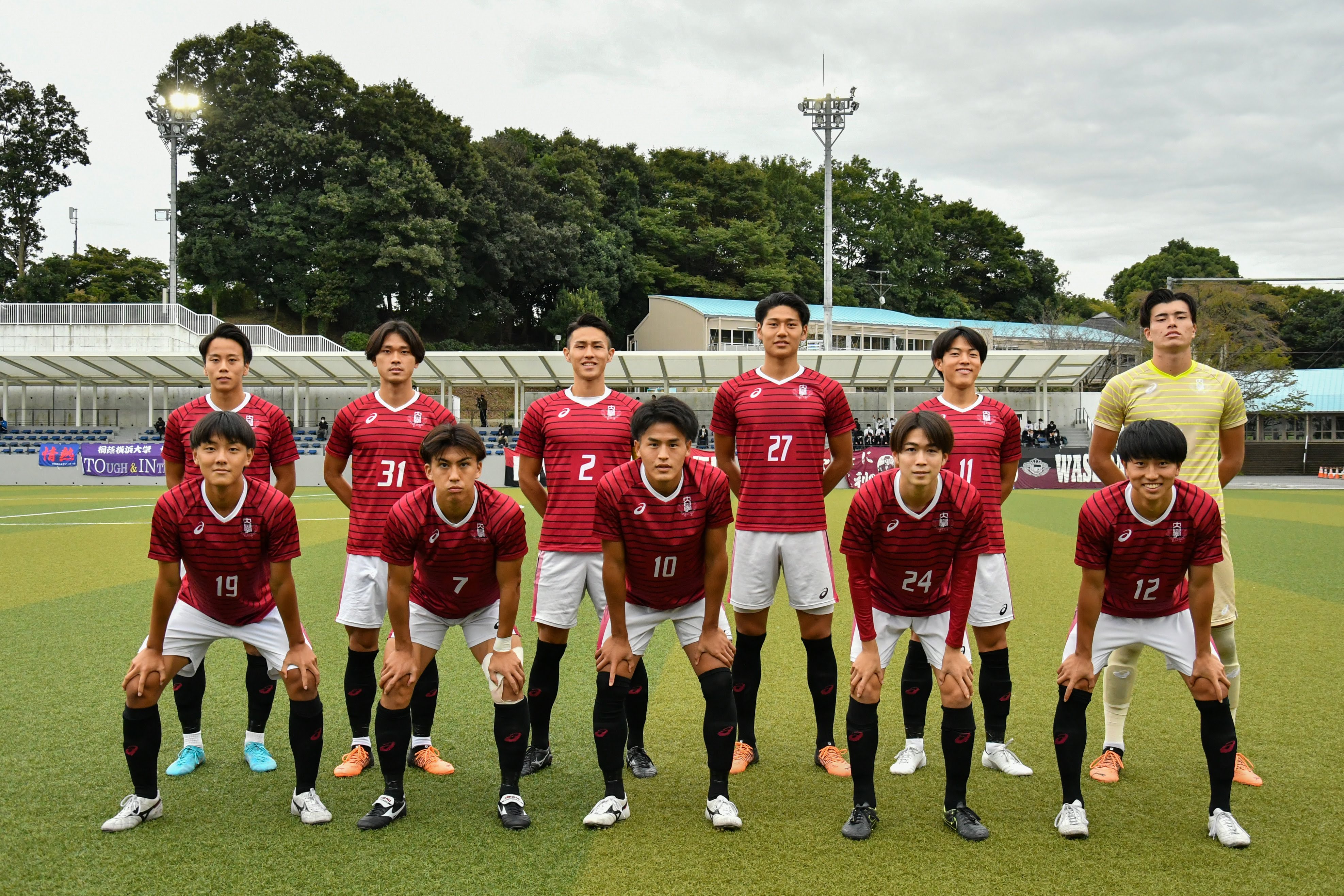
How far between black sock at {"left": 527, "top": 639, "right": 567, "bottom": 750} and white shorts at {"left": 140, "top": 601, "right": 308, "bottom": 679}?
Answer: 1077 millimetres

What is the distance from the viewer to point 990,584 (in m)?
4.24

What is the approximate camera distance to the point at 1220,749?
3559mm

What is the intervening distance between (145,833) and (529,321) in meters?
50.0

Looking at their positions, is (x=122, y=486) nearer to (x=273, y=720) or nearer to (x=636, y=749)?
(x=273, y=720)

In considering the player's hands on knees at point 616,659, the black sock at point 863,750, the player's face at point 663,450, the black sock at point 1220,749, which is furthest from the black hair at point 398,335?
the black sock at point 1220,749

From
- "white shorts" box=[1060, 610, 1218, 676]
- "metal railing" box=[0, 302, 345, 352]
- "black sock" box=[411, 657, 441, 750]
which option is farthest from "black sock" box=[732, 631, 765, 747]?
"metal railing" box=[0, 302, 345, 352]

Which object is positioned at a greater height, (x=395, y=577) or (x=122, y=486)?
(x=395, y=577)

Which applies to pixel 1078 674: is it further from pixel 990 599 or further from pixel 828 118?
pixel 828 118

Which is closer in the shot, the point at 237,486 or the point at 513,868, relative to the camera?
the point at 513,868

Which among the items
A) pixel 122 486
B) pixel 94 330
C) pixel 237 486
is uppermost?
pixel 94 330

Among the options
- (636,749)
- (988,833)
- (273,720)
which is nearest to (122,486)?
(273,720)

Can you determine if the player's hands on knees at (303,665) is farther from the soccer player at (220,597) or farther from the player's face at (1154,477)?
the player's face at (1154,477)

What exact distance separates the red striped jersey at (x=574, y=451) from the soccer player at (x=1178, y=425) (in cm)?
239

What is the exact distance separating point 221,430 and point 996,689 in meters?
3.73
